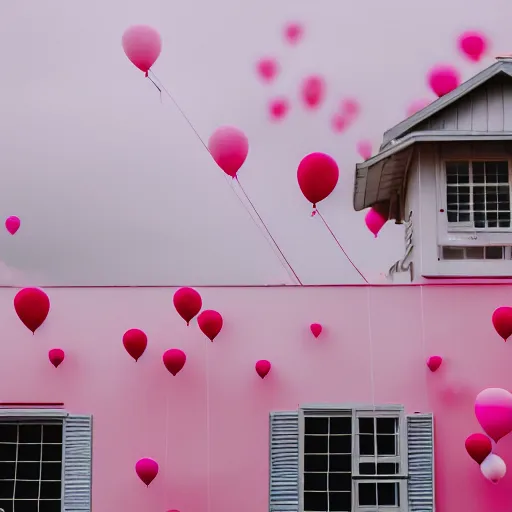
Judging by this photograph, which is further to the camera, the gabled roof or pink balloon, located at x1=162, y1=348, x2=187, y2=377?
the gabled roof

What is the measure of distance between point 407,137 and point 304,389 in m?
2.65

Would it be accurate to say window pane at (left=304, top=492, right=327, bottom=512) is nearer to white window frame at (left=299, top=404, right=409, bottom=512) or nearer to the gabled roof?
white window frame at (left=299, top=404, right=409, bottom=512)

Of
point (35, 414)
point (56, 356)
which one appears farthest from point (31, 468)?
point (56, 356)

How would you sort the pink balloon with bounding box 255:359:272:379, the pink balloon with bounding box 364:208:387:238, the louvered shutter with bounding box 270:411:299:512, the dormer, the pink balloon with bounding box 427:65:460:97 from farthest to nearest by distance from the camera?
the pink balloon with bounding box 364:208:387:238
the pink balloon with bounding box 427:65:460:97
the dormer
the pink balloon with bounding box 255:359:272:379
the louvered shutter with bounding box 270:411:299:512

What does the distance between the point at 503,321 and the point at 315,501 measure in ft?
7.54

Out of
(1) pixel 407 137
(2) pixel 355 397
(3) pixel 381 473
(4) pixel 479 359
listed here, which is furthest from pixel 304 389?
(1) pixel 407 137

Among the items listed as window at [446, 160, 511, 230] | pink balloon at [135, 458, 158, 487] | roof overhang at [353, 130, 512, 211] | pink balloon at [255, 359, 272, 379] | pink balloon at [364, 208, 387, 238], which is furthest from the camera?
pink balloon at [364, 208, 387, 238]

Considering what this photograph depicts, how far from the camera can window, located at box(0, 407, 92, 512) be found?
7.65 meters

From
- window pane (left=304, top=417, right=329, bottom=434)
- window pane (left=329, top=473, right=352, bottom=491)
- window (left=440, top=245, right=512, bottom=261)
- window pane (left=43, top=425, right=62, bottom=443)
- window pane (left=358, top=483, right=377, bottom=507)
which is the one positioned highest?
window (left=440, top=245, right=512, bottom=261)

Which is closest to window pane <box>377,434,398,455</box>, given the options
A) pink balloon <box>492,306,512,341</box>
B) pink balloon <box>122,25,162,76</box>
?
pink balloon <box>492,306,512,341</box>

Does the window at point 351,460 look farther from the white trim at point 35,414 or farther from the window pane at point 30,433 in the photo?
the window pane at point 30,433

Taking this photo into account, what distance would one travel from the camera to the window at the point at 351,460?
24.9 ft

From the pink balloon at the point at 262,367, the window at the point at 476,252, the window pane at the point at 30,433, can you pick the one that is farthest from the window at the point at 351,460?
the window pane at the point at 30,433

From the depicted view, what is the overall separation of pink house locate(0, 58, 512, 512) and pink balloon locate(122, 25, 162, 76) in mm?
2316
